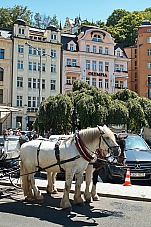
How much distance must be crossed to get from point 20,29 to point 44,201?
44870 mm

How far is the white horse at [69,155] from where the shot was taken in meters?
7.59

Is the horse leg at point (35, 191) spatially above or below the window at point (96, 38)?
below

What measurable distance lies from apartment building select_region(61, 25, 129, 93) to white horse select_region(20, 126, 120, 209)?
143 ft

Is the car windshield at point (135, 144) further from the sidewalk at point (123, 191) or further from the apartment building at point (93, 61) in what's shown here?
the apartment building at point (93, 61)

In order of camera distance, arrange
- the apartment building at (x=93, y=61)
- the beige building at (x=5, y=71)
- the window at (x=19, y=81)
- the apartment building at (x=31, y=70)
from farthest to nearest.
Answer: the apartment building at (x=93, y=61)
the window at (x=19, y=81)
the apartment building at (x=31, y=70)
the beige building at (x=5, y=71)

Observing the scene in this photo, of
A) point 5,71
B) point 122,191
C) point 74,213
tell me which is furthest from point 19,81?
point 74,213

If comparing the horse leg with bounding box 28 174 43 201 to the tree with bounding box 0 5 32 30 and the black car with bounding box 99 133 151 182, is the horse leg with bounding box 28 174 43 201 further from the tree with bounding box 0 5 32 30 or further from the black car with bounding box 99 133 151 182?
the tree with bounding box 0 5 32 30

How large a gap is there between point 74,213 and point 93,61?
4828 cm

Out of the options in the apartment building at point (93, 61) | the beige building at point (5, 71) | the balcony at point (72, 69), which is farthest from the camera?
the apartment building at point (93, 61)

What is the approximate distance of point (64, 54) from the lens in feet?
172

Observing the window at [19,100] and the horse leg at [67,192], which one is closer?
the horse leg at [67,192]

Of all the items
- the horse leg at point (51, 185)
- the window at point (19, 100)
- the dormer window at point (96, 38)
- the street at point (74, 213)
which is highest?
the dormer window at point (96, 38)

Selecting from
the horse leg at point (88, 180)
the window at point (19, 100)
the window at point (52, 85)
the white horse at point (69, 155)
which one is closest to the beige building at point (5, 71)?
the window at point (19, 100)

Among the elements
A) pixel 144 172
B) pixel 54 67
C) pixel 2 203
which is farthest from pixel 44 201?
pixel 54 67
